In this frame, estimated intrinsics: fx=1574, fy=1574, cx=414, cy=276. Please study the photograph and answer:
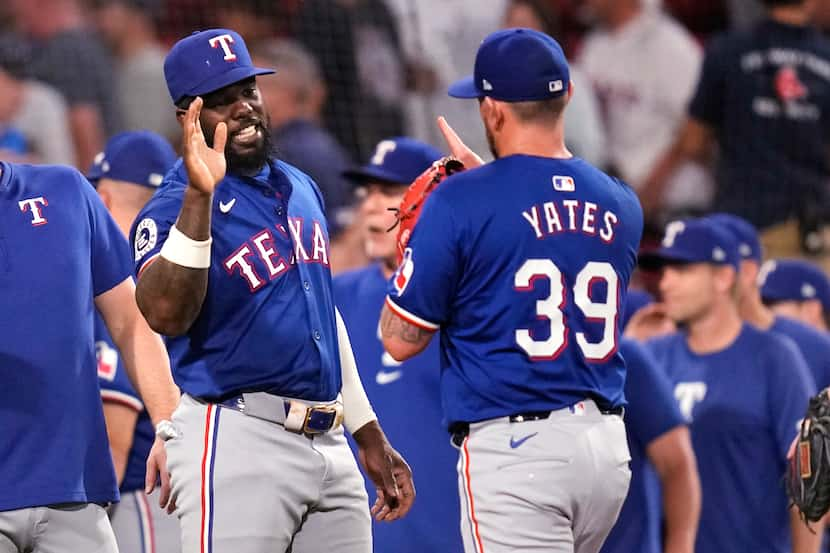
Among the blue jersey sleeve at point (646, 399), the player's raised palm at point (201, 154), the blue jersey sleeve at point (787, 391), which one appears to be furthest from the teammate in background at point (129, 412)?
the blue jersey sleeve at point (787, 391)

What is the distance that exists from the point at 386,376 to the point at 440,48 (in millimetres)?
3242

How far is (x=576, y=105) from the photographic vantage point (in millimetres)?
8977

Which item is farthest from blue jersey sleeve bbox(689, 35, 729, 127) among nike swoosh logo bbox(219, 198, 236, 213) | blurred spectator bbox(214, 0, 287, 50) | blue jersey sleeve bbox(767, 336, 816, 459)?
nike swoosh logo bbox(219, 198, 236, 213)

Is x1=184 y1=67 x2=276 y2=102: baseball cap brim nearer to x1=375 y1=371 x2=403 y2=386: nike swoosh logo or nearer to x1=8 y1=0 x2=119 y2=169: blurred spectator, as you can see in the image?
x1=375 y1=371 x2=403 y2=386: nike swoosh logo

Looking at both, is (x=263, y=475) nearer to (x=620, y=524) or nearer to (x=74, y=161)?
(x=620, y=524)

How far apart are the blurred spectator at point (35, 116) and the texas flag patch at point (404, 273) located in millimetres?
4809

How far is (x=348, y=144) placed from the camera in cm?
983

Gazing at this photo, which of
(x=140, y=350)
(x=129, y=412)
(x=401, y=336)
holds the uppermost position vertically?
(x=140, y=350)

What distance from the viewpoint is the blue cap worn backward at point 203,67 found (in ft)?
12.6

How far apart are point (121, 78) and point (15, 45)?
63cm

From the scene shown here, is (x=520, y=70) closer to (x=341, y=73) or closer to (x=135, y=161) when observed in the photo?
(x=135, y=161)

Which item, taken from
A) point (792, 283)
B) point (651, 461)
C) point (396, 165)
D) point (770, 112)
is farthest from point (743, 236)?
point (396, 165)

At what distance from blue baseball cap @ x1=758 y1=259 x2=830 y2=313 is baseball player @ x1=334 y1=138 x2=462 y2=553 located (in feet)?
9.66

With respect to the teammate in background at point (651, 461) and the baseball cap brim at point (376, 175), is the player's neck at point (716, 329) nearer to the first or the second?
the teammate in background at point (651, 461)
